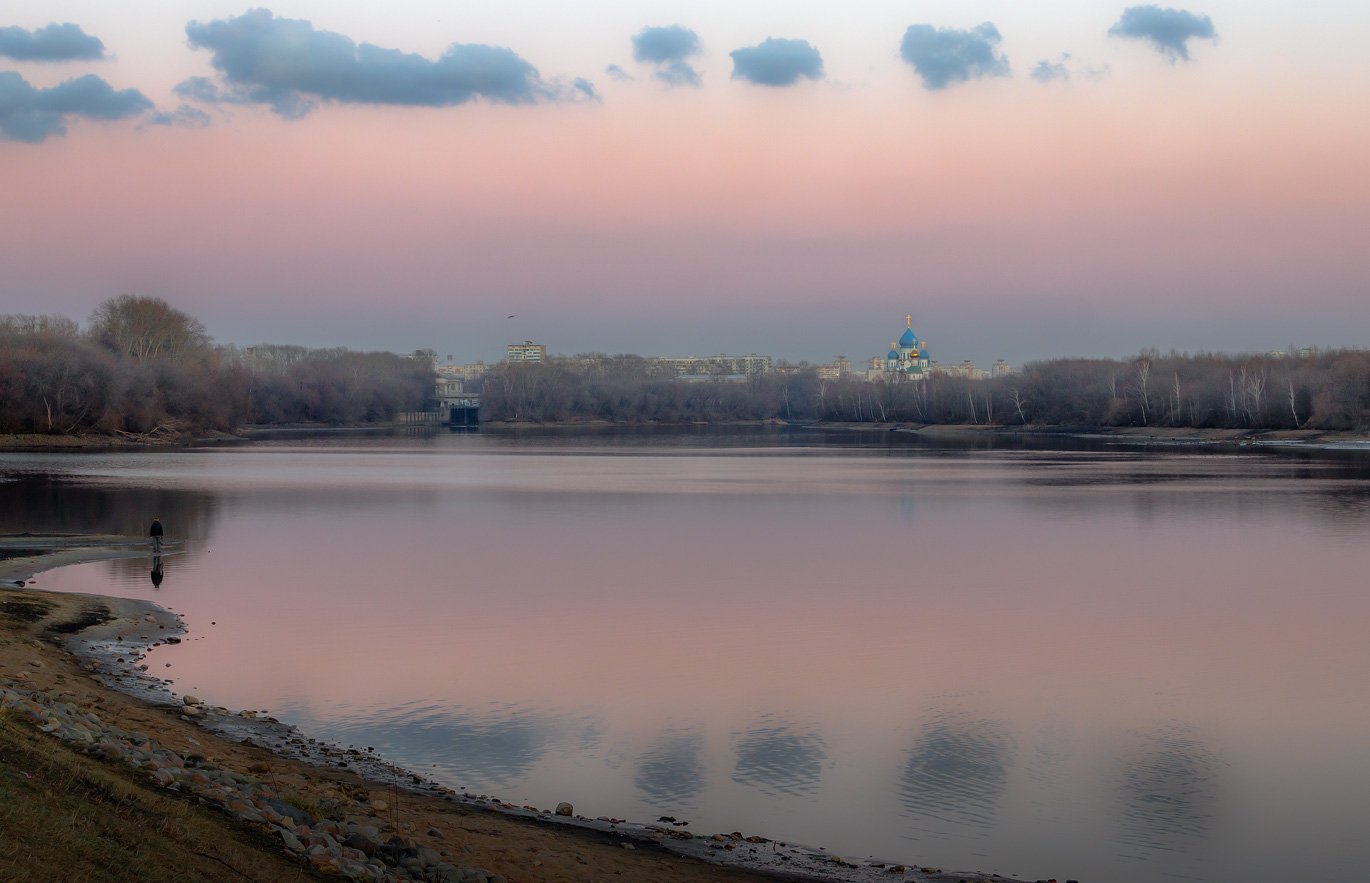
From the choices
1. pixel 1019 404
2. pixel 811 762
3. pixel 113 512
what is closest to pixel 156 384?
pixel 113 512

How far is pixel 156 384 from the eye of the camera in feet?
278

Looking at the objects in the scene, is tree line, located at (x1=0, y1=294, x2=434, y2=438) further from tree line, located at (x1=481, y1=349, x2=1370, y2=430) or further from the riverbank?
the riverbank

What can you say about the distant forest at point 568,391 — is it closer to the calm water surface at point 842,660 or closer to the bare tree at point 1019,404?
the bare tree at point 1019,404

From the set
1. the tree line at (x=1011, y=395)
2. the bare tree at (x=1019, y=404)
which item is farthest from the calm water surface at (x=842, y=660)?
the bare tree at (x=1019, y=404)

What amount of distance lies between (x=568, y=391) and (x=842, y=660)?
5570 inches

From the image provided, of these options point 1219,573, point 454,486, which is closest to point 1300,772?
point 1219,573

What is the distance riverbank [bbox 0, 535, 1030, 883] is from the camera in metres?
6.51

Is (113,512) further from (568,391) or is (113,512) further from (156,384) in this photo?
(568,391)

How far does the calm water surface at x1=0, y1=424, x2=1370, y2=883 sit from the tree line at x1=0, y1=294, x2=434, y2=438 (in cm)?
3834

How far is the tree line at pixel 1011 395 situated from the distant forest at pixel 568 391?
0.51 ft

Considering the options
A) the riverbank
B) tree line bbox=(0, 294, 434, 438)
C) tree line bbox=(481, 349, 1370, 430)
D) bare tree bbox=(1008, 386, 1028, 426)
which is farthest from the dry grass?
bare tree bbox=(1008, 386, 1028, 426)

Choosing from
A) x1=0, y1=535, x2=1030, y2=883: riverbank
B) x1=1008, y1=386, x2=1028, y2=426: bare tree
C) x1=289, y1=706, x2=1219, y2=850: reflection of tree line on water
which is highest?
x1=1008, y1=386, x2=1028, y2=426: bare tree

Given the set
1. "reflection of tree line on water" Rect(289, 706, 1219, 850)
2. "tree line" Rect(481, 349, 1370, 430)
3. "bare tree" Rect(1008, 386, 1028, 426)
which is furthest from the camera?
"bare tree" Rect(1008, 386, 1028, 426)

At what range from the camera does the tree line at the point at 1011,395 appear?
288 feet
